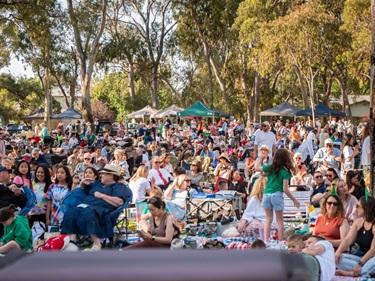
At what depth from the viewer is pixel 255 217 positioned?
9.75 m

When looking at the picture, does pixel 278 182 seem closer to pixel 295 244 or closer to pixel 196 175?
pixel 295 244

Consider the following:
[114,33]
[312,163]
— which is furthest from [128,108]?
[312,163]

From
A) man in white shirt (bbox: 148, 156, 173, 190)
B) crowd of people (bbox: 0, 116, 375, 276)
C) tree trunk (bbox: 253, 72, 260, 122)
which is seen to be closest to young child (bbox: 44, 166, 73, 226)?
crowd of people (bbox: 0, 116, 375, 276)

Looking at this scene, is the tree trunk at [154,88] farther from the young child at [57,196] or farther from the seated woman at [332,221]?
the seated woman at [332,221]

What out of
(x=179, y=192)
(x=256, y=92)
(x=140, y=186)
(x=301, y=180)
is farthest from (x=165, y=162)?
(x=256, y=92)

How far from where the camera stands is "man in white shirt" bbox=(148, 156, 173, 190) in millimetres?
13035

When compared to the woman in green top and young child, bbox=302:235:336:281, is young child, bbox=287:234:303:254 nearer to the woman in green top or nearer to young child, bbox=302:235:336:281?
young child, bbox=302:235:336:281

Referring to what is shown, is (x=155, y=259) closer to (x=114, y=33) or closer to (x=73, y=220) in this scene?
(x=73, y=220)

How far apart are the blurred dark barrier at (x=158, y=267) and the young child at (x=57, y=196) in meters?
8.49

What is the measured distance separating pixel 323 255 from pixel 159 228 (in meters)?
2.16

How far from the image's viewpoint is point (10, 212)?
793 cm

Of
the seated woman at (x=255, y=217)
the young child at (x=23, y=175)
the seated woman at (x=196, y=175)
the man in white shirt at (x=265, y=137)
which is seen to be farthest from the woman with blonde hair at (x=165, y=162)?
the seated woman at (x=255, y=217)

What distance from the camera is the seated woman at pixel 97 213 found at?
8758 millimetres

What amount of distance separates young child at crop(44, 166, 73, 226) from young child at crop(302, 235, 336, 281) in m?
4.40
